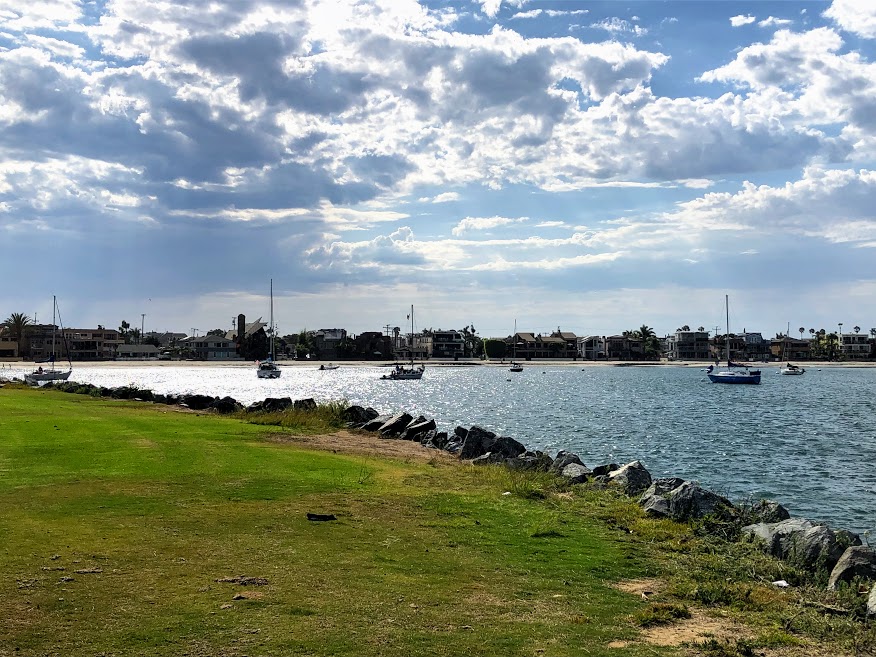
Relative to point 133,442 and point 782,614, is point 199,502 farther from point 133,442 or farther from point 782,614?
point 782,614

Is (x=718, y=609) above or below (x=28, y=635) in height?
below

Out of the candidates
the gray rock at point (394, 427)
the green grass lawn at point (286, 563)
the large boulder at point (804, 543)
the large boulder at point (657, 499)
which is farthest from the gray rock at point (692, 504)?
the gray rock at point (394, 427)

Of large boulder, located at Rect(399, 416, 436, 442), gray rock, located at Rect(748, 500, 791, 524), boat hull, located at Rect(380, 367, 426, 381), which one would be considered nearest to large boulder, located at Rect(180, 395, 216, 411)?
large boulder, located at Rect(399, 416, 436, 442)

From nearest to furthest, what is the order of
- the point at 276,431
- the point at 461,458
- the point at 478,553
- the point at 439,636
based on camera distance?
the point at 439,636, the point at 478,553, the point at 461,458, the point at 276,431

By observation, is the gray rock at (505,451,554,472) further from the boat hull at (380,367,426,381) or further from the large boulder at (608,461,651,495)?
the boat hull at (380,367,426,381)

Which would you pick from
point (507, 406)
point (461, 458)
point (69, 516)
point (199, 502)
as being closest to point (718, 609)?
point (199, 502)

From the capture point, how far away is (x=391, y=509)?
58.9 feet

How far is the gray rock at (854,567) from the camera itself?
1427 cm

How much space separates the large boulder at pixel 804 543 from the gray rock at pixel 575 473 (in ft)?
29.1

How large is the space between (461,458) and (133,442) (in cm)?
1294

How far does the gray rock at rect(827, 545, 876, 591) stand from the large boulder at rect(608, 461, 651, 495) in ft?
31.2

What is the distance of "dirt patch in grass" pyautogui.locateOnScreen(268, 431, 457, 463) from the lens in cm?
2950

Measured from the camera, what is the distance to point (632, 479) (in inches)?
1003

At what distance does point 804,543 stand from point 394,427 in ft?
82.5
